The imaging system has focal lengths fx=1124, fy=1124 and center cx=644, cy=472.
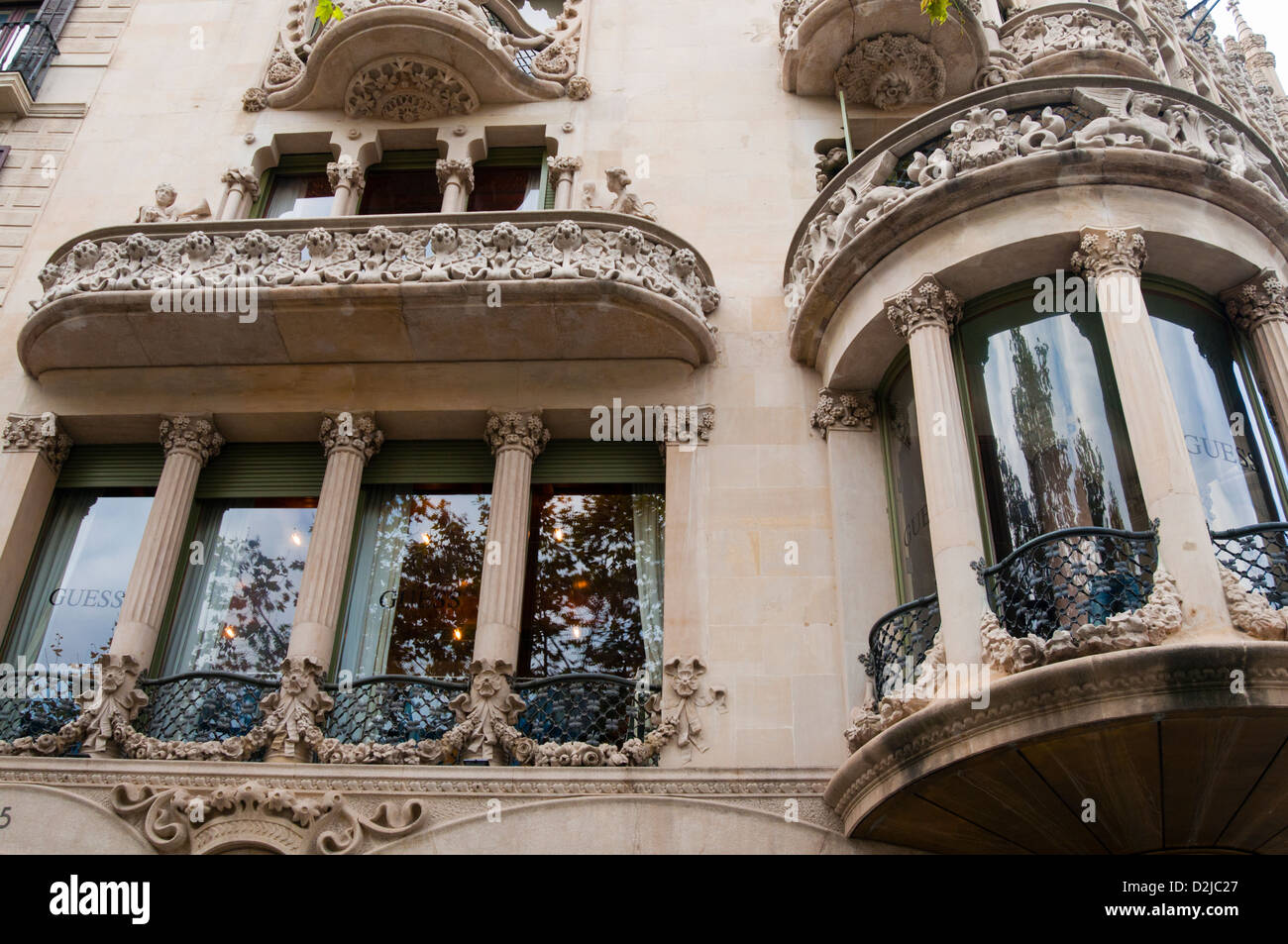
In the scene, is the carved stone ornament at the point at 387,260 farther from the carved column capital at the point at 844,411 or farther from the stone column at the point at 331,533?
the carved column capital at the point at 844,411

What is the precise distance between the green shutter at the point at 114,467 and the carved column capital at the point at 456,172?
5024 millimetres

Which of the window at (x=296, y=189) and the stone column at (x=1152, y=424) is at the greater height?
the window at (x=296, y=189)

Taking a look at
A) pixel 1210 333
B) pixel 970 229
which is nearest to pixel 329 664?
pixel 970 229

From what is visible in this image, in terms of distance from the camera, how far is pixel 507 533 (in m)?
11.3

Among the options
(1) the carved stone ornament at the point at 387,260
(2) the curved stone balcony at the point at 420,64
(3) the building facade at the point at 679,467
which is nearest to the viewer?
(3) the building facade at the point at 679,467

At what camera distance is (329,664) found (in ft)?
35.8

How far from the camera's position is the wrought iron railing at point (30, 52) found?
16281 mm

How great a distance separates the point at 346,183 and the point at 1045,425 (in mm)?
9640

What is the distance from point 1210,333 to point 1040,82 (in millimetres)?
2835

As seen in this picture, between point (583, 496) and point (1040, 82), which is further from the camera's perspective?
point (583, 496)

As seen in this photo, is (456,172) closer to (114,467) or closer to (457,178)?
(457,178)

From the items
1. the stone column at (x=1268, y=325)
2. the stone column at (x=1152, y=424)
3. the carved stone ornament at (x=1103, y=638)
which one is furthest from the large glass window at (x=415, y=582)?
the stone column at (x=1268, y=325)

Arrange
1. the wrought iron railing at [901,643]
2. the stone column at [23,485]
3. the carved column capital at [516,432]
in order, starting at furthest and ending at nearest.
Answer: the carved column capital at [516,432] < the stone column at [23,485] < the wrought iron railing at [901,643]
